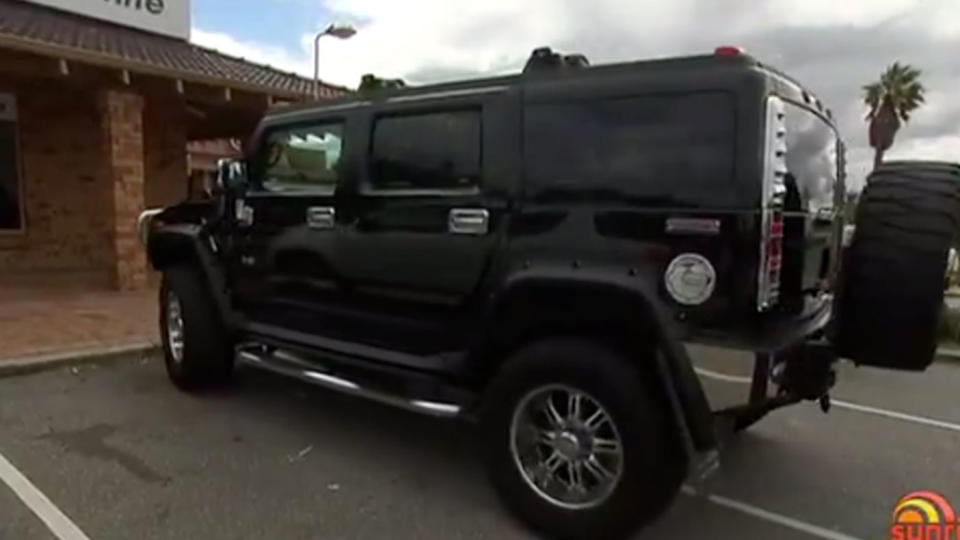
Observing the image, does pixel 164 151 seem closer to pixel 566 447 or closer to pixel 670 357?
pixel 566 447

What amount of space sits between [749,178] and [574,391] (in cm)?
120

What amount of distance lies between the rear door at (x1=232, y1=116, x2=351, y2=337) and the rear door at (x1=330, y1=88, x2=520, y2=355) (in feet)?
0.74

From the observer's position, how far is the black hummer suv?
3.00m

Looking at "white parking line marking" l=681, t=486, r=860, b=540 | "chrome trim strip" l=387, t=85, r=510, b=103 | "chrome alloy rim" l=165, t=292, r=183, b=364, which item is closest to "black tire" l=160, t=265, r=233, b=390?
"chrome alloy rim" l=165, t=292, r=183, b=364

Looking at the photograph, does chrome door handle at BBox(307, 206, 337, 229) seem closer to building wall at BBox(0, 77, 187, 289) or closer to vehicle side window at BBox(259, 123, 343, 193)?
vehicle side window at BBox(259, 123, 343, 193)

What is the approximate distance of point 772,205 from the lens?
2.94 meters

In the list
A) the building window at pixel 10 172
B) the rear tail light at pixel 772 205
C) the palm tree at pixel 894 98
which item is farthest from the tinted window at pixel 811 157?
the palm tree at pixel 894 98

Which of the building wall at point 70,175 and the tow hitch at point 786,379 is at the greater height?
the building wall at point 70,175

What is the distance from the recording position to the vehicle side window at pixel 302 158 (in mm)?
4434

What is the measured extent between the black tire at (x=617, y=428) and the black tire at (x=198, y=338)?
2697mm

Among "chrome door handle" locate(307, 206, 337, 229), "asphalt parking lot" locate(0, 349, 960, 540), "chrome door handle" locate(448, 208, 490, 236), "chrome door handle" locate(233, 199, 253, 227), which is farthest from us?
"chrome door handle" locate(233, 199, 253, 227)

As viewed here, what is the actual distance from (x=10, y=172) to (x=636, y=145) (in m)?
11.7

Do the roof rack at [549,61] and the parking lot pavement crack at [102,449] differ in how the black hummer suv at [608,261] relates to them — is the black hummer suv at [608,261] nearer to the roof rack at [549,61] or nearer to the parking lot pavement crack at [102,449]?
the roof rack at [549,61]

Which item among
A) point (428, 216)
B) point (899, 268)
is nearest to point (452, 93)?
point (428, 216)
